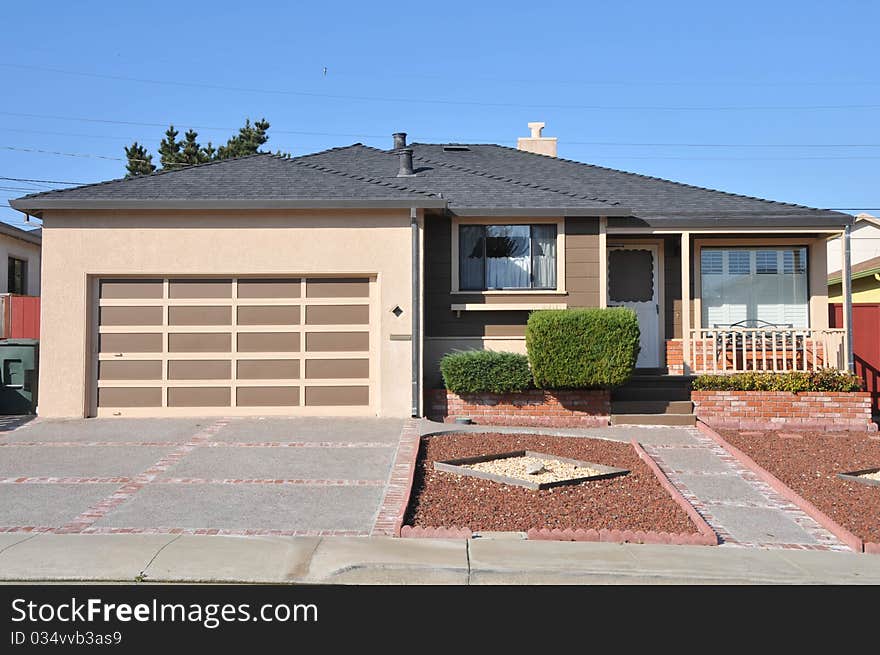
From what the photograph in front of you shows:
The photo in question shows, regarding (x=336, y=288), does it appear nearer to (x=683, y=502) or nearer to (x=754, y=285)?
(x=683, y=502)

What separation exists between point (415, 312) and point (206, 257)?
3518 millimetres

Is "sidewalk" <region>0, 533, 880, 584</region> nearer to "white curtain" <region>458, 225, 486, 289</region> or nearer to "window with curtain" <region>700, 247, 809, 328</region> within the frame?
"white curtain" <region>458, 225, 486, 289</region>

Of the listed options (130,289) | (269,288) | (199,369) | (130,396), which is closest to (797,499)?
(269,288)

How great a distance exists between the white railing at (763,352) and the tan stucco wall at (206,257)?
5.08 m

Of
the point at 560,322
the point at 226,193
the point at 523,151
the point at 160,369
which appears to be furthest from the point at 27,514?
the point at 523,151

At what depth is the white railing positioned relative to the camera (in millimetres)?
13679

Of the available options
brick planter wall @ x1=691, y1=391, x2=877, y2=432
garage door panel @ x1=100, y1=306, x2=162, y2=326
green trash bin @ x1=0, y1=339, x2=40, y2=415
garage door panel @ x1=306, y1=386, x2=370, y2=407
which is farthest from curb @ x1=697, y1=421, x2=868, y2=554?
green trash bin @ x1=0, y1=339, x2=40, y2=415

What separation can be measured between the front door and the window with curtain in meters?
0.99

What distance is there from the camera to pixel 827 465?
409 inches

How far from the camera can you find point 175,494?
8.62 metres

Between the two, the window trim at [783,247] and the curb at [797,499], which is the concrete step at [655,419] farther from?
the window trim at [783,247]

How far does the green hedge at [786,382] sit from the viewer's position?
1313 cm

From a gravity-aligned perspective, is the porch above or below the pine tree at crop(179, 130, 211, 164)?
below

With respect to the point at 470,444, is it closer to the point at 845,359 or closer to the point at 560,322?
the point at 560,322
